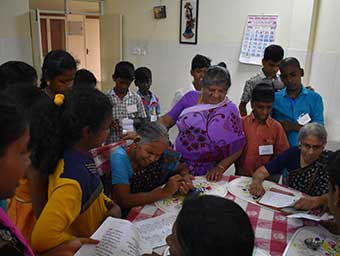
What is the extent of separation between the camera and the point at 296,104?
245 centimetres

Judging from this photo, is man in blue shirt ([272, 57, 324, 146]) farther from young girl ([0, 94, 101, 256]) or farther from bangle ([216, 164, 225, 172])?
young girl ([0, 94, 101, 256])

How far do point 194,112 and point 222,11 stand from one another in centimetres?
261

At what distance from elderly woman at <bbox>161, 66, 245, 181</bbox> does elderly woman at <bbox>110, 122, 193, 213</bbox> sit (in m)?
0.44

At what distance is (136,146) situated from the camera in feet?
5.34

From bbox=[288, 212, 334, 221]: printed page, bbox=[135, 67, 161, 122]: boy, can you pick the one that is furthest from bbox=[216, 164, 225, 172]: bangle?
→ bbox=[135, 67, 161, 122]: boy

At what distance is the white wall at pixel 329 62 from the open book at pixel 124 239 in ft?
6.75

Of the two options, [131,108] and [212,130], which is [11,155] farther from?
[131,108]

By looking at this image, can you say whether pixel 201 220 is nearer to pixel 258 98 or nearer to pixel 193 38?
pixel 258 98

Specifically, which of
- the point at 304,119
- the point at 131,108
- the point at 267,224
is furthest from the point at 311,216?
the point at 131,108

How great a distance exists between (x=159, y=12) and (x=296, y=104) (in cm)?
303

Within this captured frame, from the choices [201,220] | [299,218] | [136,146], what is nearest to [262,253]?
[299,218]

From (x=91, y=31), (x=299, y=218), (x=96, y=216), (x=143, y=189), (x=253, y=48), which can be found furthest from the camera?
(x=91, y=31)

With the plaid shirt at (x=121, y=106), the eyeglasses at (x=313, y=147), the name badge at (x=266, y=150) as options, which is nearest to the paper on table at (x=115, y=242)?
the eyeglasses at (x=313, y=147)

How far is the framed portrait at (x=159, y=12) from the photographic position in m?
4.75
